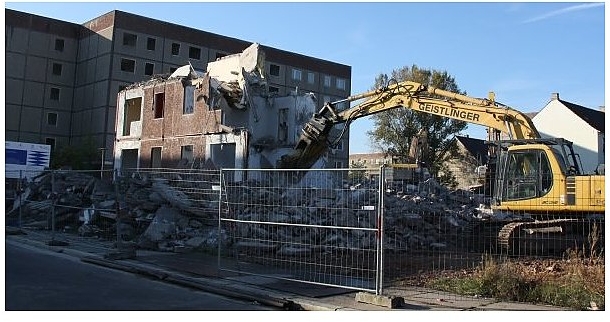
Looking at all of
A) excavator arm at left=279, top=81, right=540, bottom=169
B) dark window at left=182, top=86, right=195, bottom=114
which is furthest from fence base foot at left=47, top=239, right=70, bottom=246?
dark window at left=182, top=86, right=195, bottom=114

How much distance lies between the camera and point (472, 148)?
57812 millimetres

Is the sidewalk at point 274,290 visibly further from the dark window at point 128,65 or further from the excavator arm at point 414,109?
the dark window at point 128,65

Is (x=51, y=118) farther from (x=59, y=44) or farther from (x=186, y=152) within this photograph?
(x=186, y=152)

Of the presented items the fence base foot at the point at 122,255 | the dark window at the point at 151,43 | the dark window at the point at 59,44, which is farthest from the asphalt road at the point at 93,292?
the dark window at the point at 59,44

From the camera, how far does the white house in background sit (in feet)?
144

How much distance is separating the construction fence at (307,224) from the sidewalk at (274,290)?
1.08 feet

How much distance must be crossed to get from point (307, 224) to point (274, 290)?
2546mm

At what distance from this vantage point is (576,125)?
150 feet

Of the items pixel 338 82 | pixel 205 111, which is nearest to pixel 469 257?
pixel 205 111

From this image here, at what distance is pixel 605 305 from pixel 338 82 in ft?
221

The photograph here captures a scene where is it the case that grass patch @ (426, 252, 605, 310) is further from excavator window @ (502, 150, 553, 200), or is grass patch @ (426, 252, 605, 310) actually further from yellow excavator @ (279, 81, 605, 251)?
excavator window @ (502, 150, 553, 200)

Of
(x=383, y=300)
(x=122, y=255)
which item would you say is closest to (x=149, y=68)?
(x=122, y=255)

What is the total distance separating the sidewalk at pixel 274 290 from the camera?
324 inches
